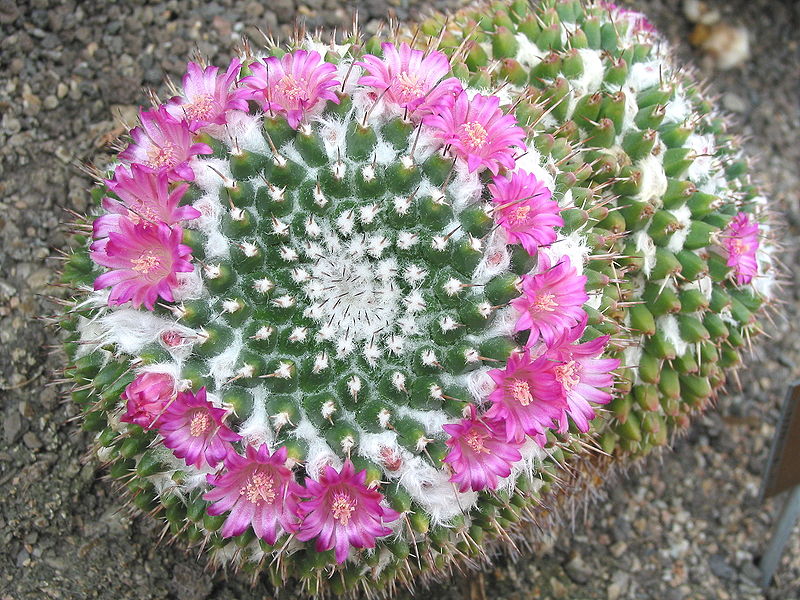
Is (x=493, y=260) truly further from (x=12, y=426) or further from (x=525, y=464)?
(x=12, y=426)

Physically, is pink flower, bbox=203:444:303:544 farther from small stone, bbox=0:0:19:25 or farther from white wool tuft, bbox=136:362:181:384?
small stone, bbox=0:0:19:25

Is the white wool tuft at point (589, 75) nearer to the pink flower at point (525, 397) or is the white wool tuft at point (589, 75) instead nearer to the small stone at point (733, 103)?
the pink flower at point (525, 397)

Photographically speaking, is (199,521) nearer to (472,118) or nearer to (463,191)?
(463,191)

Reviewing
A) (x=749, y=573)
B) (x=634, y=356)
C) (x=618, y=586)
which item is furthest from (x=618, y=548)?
(x=634, y=356)

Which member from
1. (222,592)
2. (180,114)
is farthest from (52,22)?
(222,592)

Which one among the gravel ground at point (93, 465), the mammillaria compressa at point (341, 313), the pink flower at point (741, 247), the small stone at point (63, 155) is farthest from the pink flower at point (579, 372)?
the small stone at point (63, 155)

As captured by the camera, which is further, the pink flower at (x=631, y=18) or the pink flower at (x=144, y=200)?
the pink flower at (x=631, y=18)
